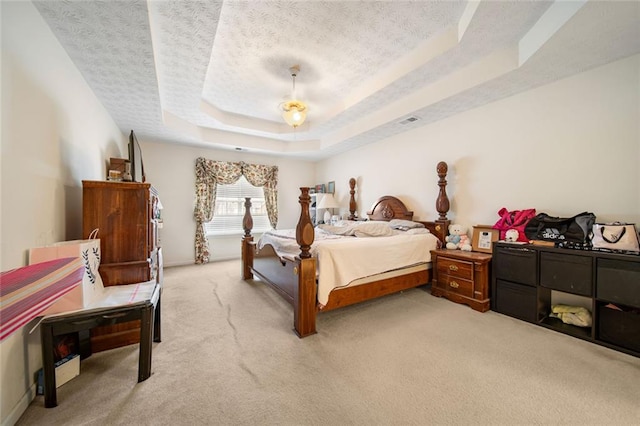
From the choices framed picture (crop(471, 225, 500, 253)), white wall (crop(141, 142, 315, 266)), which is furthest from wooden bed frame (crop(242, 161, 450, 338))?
white wall (crop(141, 142, 315, 266))

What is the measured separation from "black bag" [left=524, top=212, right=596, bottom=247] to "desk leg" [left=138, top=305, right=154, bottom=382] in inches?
136

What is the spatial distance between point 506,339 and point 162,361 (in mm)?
2788

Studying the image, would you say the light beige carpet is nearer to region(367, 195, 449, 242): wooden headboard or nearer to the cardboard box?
the cardboard box

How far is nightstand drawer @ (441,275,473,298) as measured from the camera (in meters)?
2.75

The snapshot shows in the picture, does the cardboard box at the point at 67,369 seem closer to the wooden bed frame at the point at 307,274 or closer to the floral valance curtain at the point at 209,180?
the wooden bed frame at the point at 307,274

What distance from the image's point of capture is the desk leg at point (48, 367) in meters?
1.35

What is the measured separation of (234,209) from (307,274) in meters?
3.90

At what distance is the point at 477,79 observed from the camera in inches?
102

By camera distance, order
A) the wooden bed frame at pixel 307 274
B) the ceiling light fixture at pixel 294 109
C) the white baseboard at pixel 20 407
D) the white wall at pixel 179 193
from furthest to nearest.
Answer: the white wall at pixel 179 193
the ceiling light fixture at pixel 294 109
the wooden bed frame at pixel 307 274
the white baseboard at pixel 20 407

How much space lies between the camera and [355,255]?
246 centimetres

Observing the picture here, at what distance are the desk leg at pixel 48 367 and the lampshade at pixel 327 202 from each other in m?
4.46

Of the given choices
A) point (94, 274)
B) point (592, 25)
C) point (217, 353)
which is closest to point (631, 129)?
point (592, 25)

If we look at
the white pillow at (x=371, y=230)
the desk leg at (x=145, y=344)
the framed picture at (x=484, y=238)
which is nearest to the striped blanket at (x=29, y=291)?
the desk leg at (x=145, y=344)

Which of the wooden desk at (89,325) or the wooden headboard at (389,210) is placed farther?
the wooden headboard at (389,210)
